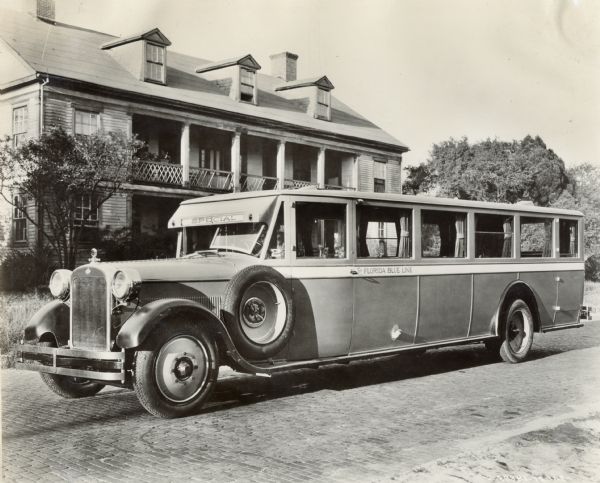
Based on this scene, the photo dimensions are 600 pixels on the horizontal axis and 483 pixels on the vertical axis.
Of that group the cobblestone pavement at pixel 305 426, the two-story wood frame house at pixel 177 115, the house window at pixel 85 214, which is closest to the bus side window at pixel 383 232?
the cobblestone pavement at pixel 305 426

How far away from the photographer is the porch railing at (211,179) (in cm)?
2264

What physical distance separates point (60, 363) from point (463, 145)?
1426 inches

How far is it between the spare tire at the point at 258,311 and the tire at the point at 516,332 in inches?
153

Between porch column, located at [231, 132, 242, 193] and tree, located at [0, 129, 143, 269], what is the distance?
272 inches

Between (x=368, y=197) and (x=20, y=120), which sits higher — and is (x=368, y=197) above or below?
below

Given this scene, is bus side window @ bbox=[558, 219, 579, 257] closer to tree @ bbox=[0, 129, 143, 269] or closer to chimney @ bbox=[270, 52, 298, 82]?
tree @ bbox=[0, 129, 143, 269]

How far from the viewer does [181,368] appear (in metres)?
5.71

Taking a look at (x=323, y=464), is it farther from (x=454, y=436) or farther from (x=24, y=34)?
(x=24, y=34)

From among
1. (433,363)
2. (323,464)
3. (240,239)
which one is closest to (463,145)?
(433,363)

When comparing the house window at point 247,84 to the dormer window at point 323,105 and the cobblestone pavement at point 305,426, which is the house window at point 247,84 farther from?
the cobblestone pavement at point 305,426

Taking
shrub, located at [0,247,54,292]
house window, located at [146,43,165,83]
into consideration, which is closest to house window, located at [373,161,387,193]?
house window, located at [146,43,165,83]

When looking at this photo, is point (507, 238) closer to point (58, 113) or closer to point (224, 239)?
point (224, 239)

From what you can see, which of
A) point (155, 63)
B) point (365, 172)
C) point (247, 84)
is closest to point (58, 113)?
point (155, 63)

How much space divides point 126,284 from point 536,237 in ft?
21.4
